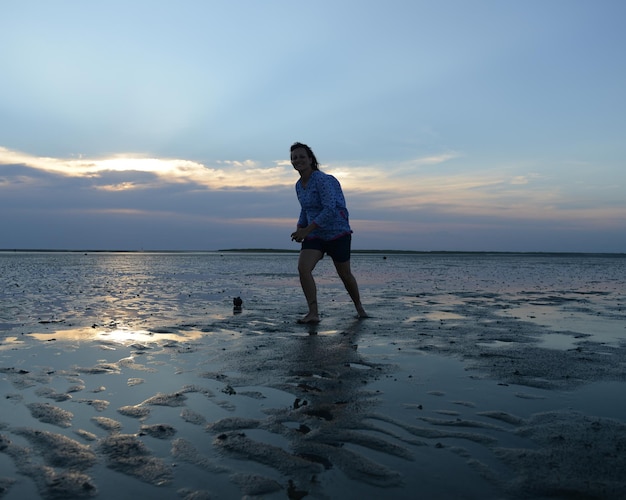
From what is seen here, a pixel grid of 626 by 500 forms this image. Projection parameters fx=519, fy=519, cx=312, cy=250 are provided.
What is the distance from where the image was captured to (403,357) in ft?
17.1

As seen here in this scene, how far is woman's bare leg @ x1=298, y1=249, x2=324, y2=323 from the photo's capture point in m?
7.96

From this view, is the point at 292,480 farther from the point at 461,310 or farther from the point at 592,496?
the point at 461,310

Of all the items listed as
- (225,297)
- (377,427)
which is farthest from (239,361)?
(225,297)

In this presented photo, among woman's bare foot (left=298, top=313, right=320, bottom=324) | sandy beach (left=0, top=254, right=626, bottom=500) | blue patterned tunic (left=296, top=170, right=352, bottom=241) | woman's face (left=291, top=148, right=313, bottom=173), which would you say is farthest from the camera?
woman's face (left=291, top=148, right=313, bottom=173)

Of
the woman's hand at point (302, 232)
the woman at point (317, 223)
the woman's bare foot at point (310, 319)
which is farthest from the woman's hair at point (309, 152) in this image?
the woman's bare foot at point (310, 319)

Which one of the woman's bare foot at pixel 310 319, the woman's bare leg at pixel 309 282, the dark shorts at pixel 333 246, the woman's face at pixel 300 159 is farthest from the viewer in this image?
the dark shorts at pixel 333 246

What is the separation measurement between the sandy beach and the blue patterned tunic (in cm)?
179

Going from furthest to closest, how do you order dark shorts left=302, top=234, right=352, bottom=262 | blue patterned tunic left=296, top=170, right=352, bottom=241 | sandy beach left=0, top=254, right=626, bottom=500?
dark shorts left=302, top=234, right=352, bottom=262 < blue patterned tunic left=296, top=170, right=352, bottom=241 < sandy beach left=0, top=254, right=626, bottom=500

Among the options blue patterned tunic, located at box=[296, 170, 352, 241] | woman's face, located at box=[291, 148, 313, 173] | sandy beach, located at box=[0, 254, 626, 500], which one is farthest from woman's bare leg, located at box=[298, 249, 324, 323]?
woman's face, located at box=[291, 148, 313, 173]

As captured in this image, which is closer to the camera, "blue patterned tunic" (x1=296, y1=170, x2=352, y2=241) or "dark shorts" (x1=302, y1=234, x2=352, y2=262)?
"blue patterned tunic" (x1=296, y1=170, x2=352, y2=241)

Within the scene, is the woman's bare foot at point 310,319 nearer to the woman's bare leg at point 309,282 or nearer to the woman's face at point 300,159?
the woman's bare leg at point 309,282

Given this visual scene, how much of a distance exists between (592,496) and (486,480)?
16.6 inches

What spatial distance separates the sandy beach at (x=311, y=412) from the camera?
2336mm

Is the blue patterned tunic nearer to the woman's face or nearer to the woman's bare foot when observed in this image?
the woman's face
